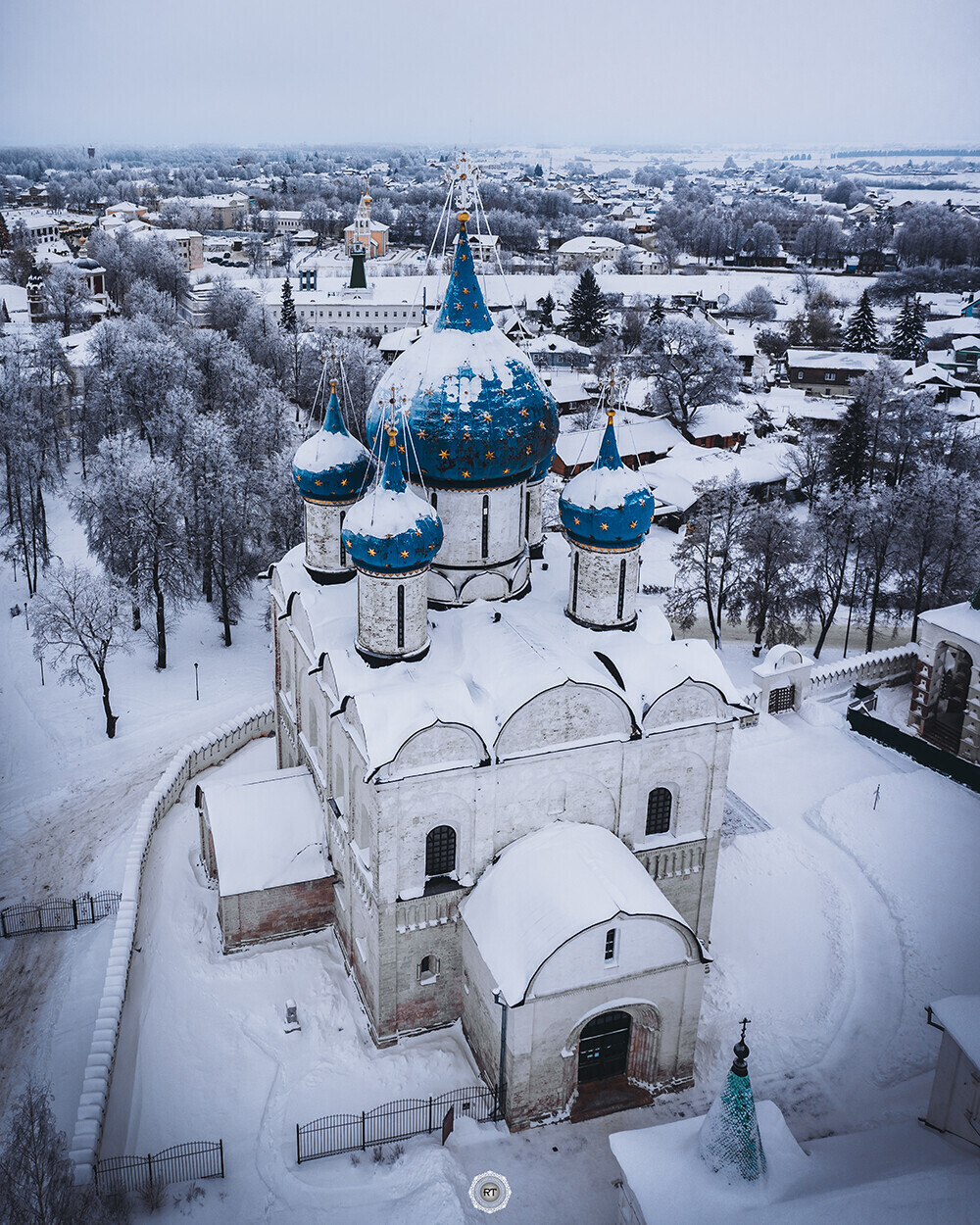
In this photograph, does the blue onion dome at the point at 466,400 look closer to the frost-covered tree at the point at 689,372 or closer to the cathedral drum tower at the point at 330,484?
the cathedral drum tower at the point at 330,484

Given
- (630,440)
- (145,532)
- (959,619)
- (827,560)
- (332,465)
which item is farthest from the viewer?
(630,440)

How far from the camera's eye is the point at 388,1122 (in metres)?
13.9

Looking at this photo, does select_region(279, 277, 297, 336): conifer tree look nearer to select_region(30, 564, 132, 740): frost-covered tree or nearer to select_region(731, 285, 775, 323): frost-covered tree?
select_region(30, 564, 132, 740): frost-covered tree

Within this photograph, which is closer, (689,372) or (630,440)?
(630,440)

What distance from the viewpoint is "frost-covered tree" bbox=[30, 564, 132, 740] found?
2411cm

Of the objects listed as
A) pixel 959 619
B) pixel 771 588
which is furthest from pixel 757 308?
pixel 959 619

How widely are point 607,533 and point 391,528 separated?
3.20 meters

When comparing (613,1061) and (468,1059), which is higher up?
(613,1061)

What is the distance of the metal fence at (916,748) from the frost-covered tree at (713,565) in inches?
211

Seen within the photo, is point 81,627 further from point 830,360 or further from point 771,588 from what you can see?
point 830,360

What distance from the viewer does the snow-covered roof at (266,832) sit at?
16.5 meters

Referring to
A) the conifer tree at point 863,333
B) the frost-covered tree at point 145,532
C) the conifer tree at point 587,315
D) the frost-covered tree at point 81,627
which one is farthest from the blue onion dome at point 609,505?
the conifer tree at point 587,315

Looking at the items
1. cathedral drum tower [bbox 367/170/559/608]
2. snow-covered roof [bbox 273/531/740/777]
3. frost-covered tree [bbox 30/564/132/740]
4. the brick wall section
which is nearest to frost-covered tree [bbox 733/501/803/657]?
snow-covered roof [bbox 273/531/740/777]

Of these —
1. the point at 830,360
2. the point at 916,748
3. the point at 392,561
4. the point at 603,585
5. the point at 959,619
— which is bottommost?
the point at 916,748
